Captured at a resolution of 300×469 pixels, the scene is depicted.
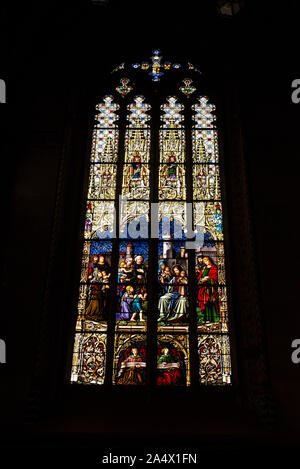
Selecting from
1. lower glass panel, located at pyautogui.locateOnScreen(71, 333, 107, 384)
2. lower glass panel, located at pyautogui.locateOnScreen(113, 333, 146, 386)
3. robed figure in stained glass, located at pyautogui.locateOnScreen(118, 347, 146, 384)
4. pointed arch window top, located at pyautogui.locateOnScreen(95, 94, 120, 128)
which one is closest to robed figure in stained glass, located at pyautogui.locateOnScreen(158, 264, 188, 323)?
lower glass panel, located at pyautogui.locateOnScreen(113, 333, 146, 386)

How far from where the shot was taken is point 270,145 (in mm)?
6605

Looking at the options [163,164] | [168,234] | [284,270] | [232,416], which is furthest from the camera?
[163,164]

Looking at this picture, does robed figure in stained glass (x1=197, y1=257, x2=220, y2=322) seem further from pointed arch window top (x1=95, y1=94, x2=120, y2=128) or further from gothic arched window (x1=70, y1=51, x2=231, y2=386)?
pointed arch window top (x1=95, y1=94, x2=120, y2=128)

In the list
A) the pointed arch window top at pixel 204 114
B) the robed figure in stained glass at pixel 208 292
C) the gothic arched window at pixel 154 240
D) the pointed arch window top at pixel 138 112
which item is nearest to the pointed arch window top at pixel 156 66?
the gothic arched window at pixel 154 240

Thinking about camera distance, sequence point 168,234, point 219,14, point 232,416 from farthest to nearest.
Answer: point 219,14, point 168,234, point 232,416

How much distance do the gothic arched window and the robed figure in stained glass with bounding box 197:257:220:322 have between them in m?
0.01

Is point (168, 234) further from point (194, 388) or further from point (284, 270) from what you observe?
point (194, 388)

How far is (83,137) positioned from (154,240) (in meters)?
1.81

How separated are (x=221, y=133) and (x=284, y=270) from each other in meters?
2.17

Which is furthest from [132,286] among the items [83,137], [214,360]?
[83,137]

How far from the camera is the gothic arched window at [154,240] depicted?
5.66m

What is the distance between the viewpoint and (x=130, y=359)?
18.5 ft
